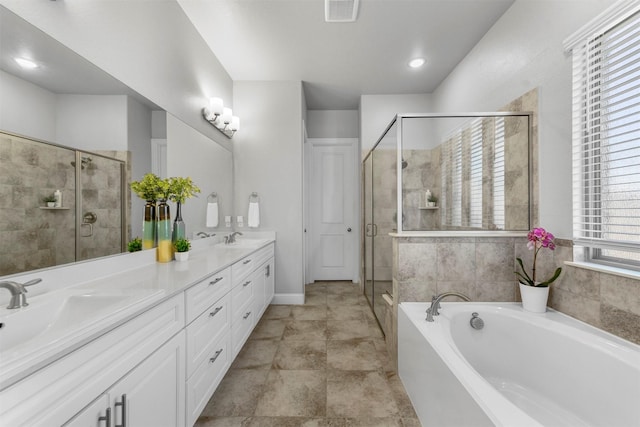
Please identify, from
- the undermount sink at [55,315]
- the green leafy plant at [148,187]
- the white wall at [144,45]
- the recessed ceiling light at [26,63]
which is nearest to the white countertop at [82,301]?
the undermount sink at [55,315]

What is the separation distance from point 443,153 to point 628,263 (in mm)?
1229

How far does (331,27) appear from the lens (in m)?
2.32

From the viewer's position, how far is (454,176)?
2.14m

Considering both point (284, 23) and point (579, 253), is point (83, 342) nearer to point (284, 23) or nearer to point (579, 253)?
point (579, 253)

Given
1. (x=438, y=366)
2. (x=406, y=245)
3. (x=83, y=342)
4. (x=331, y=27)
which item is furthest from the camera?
(x=331, y=27)

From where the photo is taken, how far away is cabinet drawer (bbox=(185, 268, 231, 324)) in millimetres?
1271

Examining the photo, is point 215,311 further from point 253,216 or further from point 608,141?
point 608,141

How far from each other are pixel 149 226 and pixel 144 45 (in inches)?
45.0

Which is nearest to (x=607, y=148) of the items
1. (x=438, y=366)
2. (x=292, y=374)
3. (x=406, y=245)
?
(x=406, y=245)

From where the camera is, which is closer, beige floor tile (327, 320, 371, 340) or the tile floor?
the tile floor

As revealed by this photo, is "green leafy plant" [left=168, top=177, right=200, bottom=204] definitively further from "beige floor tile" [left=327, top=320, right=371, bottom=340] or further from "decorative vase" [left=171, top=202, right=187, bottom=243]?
"beige floor tile" [left=327, top=320, right=371, bottom=340]

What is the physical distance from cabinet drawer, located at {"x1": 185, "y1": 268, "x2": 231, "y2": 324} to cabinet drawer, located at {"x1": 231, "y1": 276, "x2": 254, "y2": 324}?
158mm

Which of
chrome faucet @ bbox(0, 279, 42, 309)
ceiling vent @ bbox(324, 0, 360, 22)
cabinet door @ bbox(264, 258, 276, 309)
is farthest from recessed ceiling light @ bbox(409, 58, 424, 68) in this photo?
chrome faucet @ bbox(0, 279, 42, 309)

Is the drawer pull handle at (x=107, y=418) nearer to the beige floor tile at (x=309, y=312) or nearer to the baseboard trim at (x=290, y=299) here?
the beige floor tile at (x=309, y=312)
